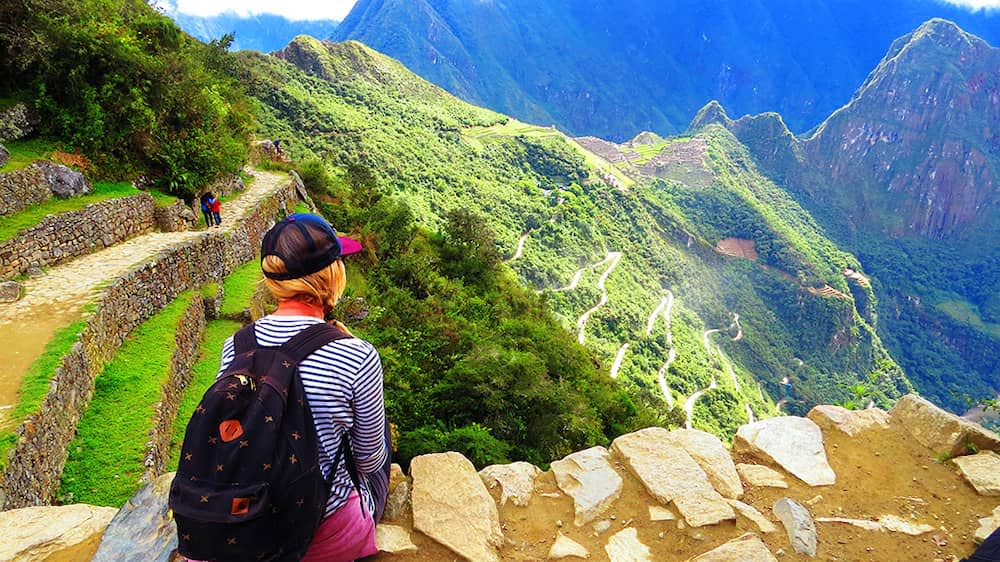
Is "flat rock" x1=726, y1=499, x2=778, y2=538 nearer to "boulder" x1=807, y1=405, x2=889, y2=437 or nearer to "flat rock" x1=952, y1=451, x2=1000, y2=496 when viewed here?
"boulder" x1=807, y1=405, x2=889, y2=437

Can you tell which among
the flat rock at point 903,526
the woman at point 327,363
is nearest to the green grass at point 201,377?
the woman at point 327,363

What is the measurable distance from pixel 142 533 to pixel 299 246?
2.39 meters

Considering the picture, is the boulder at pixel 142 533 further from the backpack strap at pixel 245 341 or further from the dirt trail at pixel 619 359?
the dirt trail at pixel 619 359

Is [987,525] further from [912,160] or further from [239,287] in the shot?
[912,160]

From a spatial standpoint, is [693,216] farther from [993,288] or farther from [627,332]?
[993,288]

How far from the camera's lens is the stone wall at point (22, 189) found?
28.0 ft

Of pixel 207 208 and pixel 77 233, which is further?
pixel 207 208

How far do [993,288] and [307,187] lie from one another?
17740 centimetres

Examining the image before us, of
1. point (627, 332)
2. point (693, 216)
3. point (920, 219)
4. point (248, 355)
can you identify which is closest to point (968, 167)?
point (920, 219)

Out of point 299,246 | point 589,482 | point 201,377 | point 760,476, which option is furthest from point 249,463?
point 201,377

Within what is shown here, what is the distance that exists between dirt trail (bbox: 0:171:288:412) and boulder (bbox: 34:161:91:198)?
1317 millimetres

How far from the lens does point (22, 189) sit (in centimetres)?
888

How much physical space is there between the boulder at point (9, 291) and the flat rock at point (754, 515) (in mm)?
9475

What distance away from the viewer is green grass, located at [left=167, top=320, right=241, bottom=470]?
6621 mm
